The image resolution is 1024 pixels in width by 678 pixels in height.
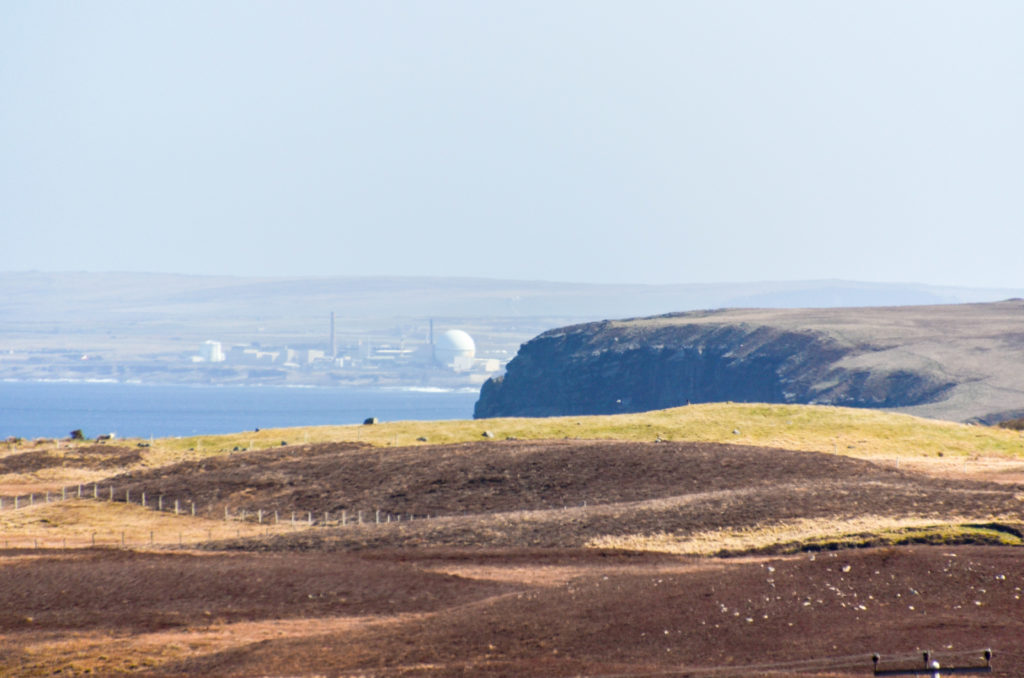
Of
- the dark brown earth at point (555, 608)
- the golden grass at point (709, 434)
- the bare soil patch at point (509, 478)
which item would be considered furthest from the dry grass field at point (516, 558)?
the golden grass at point (709, 434)

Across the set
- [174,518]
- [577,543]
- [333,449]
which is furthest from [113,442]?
[577,543]

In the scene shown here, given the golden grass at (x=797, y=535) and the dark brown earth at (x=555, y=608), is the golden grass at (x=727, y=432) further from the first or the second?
the dark brown earth at (x=555, y=608)

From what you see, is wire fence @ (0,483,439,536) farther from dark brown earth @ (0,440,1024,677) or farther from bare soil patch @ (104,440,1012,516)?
dark brown earth @ (0,440,1024,677)

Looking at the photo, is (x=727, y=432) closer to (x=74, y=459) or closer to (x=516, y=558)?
(x=516, y=558)

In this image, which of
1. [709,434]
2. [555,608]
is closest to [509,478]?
[709,434]

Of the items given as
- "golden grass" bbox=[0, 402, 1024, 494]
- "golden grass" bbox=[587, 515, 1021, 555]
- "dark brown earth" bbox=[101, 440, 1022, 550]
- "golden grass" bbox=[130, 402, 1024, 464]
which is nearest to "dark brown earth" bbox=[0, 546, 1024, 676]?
"golden grass" bbox=[587, 515, 1021, 555]

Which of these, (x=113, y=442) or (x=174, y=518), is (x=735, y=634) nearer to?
(x=174, y=518)
